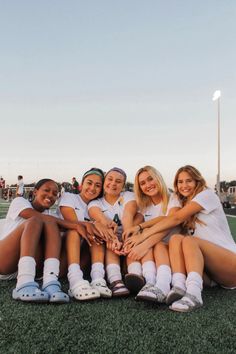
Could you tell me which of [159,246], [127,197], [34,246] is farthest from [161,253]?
[34,246]

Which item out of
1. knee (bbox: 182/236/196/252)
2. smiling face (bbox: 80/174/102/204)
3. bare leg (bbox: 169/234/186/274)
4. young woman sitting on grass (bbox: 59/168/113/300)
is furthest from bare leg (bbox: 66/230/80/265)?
knee (bbox: 182/236/196/252)

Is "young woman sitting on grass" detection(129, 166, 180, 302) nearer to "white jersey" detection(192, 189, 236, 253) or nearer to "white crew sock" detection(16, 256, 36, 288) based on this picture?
"white jersey" detection(192, 189, 236, 253)

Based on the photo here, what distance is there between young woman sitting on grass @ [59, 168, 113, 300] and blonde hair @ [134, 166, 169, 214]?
0.41 metres

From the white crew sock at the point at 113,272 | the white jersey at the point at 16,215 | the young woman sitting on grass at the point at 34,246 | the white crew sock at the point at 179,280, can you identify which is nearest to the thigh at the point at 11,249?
the young woman sitting on grass at the point at 34,246

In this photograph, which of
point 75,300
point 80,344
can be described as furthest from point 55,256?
point 80,344

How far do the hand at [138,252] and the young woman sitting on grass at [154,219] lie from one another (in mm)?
14

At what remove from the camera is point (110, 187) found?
4.54m

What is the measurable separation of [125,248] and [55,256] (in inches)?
26.2

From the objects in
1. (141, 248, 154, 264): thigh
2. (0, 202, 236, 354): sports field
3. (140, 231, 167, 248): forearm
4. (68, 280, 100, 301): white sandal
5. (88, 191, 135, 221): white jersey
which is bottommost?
(0, 202, 236, 354): sports field

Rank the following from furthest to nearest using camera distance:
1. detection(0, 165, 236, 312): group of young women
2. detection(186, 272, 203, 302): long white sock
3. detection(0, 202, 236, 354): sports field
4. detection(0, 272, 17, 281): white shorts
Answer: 1. detection(0, 272, 17, 281): white shorts
2. detection(0, 165, 236, 312): group of young women
3. detection(186, 272, 203, 302): long white sock
4. detection(0, 202, 236, 354): sports field

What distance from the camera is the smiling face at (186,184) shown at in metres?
4.19

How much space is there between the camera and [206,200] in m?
4.03

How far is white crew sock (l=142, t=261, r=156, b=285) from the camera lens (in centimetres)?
368

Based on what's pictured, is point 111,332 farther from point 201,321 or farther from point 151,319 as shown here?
point 201,321
